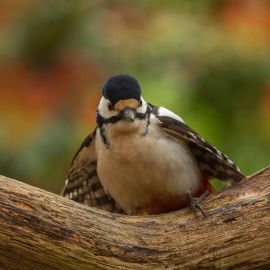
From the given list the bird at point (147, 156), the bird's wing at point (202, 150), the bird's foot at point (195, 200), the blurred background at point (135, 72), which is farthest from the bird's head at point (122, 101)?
the blurred background at point (135, 72)

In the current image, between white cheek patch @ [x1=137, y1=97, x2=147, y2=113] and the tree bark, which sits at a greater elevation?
white cheek patch @ [x1=137, y1=97, x2=147, y2=113]

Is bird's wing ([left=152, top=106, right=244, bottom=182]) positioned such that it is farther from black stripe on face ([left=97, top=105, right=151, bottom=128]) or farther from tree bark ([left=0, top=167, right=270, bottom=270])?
tree bark ([left=0, top=167, right=270, bottom=270])

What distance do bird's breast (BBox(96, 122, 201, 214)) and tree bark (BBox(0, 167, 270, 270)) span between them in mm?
274

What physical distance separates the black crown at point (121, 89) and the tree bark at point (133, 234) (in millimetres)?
573

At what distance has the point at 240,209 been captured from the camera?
3.70 meters

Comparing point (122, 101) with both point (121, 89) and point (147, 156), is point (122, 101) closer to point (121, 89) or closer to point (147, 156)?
point (121, 89)

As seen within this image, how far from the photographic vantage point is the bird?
4039 millimetres

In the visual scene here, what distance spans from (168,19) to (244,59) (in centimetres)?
78

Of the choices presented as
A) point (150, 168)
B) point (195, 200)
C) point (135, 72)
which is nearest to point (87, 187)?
point (150, 168)

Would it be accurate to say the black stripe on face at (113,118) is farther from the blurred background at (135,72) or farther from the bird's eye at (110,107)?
the blurred background at (135,72)

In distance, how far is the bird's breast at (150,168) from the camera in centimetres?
407

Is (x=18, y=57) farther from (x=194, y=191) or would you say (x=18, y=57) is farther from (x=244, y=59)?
(x=194, y=191)

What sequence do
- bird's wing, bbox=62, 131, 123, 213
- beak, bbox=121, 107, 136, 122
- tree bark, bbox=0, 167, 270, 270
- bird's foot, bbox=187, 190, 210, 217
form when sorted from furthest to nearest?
bird's wing, bbox=62, 131, 123, 213 → beak, bbox=121, 107, 136, 122 → bird's foot, bbox=187, 190, 210, 217 → tree bark, bbox=0, 167, 270, 270

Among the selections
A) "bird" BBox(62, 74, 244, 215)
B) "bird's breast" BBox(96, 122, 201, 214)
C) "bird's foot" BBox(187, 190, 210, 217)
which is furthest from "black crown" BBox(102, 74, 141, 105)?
"bird's foot" BBox(187, 190, 210, 217)
